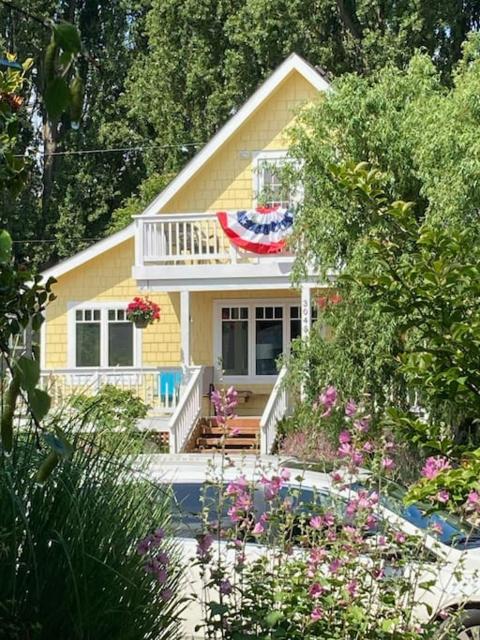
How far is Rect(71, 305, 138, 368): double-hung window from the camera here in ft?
76.1

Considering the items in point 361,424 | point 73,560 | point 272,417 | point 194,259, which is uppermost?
point 194,259

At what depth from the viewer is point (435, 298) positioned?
4.42 metres

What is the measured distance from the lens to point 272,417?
1834 cm

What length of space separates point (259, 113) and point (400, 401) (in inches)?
403

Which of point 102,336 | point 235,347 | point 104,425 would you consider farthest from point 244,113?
point 104,425

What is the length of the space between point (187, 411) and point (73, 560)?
1509cm

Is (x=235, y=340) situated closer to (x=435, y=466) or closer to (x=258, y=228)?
(x=258, y=228)

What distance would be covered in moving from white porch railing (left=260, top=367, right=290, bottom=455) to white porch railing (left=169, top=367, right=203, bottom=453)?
1.65 metres

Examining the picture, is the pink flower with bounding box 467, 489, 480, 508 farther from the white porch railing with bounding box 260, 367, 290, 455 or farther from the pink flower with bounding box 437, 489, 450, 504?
the white porch railing with bounding box 260, 367, 290, 455

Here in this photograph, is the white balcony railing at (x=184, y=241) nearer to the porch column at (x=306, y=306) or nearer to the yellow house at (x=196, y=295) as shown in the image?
the yellow house at (x=196, y=295)

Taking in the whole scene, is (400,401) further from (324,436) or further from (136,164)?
(136,164)

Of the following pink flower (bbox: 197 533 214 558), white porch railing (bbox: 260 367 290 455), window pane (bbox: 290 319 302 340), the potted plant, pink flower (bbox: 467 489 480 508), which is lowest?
white porch railing (bbox: 260 367 290 455)

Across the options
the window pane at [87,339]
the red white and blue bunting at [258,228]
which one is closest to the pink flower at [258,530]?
the red white and blue bunting at [258,228]

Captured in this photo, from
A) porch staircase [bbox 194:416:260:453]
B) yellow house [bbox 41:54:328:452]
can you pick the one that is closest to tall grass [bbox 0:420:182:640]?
yellow house [bbox 41:54:328:452]
